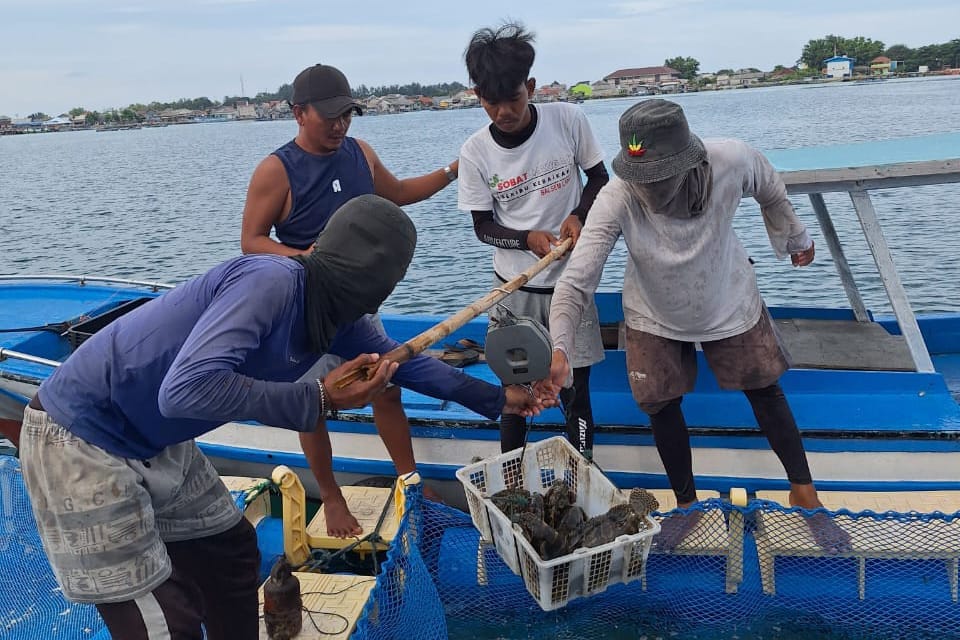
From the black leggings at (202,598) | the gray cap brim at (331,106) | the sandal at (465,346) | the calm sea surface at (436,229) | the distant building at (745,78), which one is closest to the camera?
the black leggings at (202,598)

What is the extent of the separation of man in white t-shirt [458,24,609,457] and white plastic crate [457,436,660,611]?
188mm

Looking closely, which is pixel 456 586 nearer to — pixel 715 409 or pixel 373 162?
pixel 715 409

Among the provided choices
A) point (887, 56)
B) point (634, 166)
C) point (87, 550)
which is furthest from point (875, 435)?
point (887, 56)

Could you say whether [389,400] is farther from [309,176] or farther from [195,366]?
[195,366]

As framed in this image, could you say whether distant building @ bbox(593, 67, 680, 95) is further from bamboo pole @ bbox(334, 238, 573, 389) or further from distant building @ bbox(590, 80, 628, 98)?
bamboo pole @ bbox(334, 238, 573, 389)

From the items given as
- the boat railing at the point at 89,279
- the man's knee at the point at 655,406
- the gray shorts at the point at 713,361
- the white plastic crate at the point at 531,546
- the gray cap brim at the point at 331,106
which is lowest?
the white plastic crate at the point at 531,546

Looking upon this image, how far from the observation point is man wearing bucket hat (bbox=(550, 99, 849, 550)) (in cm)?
317

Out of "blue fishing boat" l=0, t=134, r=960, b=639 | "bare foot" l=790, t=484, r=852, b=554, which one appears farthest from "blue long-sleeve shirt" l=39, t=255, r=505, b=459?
"bare foot" l=790, t=484, r=852, b=554

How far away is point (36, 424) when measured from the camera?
7.97 ft

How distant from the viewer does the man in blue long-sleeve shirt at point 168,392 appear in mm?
2234

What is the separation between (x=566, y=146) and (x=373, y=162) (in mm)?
1104

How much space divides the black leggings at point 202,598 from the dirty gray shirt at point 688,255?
151 centimetres

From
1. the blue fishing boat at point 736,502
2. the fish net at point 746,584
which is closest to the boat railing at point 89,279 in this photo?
the blue fishing boat at point 736,502

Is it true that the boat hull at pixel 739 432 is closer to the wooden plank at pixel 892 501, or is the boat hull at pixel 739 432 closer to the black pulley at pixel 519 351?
the wooden plank at pixel 892 501
